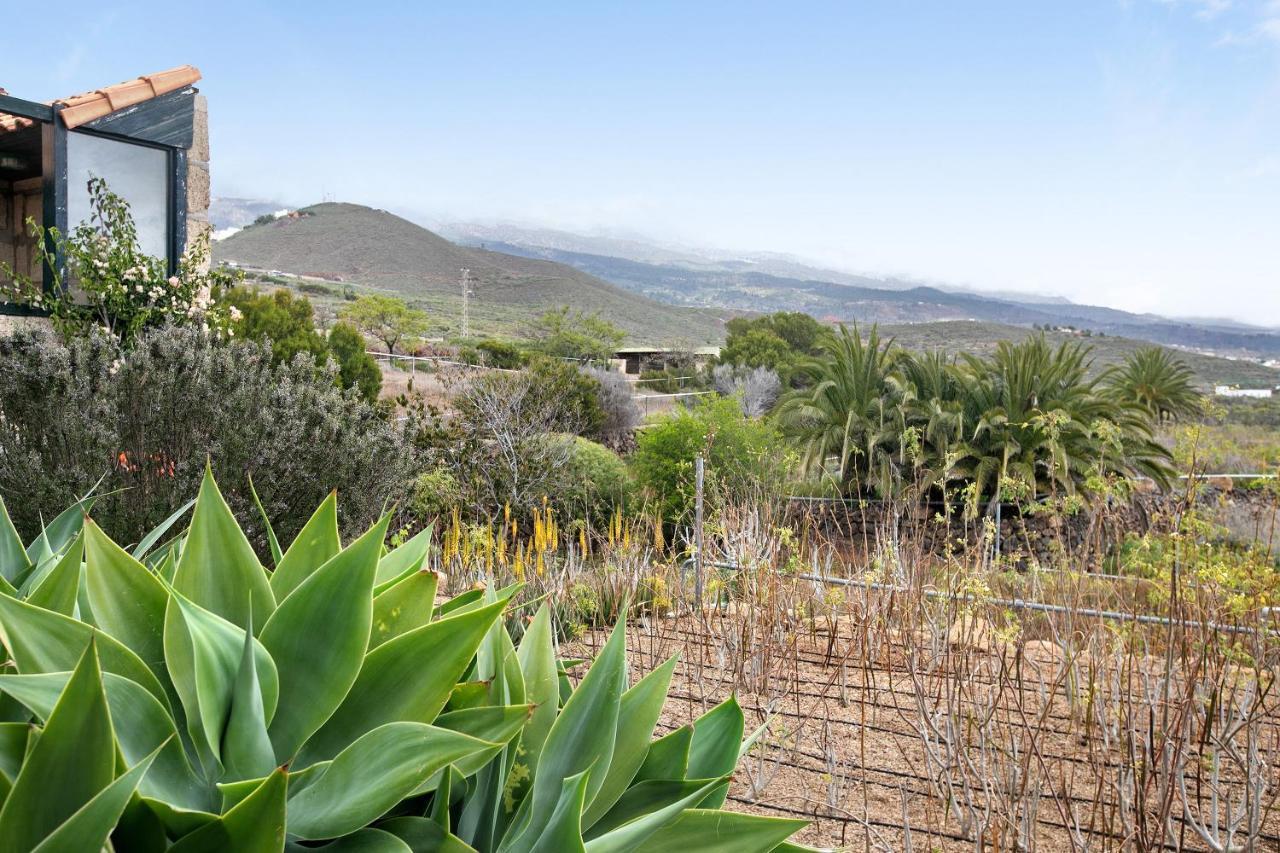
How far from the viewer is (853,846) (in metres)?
2.54

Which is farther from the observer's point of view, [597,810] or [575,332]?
[575,332]

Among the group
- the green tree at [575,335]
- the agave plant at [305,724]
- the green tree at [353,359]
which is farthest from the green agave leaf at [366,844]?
the green tree at [575,335]

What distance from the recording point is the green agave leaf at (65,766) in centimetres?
70

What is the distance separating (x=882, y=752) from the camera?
322 centimetres

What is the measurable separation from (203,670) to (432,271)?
6472 centimetres

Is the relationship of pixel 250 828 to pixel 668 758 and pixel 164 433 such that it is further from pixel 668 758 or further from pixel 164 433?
pixel 164 433

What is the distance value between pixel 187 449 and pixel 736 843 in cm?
505

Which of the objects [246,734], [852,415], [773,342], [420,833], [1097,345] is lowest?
[852,415]

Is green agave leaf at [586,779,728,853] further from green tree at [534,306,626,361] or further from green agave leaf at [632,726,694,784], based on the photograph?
green tree at [534,306,626,361]

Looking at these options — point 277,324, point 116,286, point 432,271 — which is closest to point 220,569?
point 116,286

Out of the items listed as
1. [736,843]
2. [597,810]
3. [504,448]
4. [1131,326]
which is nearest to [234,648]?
[597,810]

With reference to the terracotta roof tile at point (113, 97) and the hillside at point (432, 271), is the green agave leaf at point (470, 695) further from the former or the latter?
the hillside at point (432, 271)

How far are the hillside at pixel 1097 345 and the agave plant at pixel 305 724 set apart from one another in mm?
36780

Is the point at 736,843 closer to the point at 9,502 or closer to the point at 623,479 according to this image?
the point at 9,502
